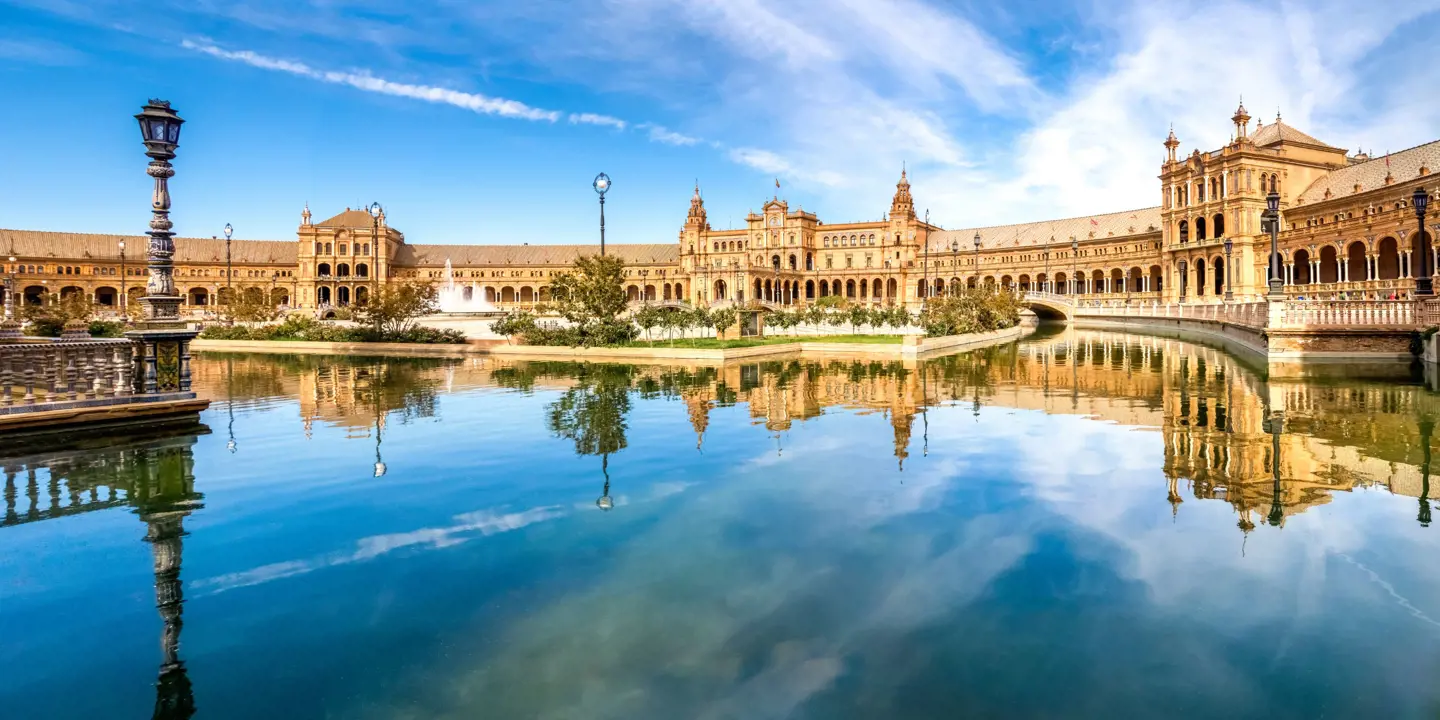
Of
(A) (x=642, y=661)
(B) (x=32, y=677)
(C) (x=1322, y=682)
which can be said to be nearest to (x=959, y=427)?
(C) (x=1322, y=682)

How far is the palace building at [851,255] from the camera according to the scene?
211 ft

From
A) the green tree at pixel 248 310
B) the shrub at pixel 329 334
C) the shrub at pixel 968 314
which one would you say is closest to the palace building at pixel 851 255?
the shrub at pixel 968 314

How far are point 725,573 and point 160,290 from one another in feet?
38.3

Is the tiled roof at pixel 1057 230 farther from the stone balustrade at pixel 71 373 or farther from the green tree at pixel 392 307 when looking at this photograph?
the stone balustrade at pixel 71 373

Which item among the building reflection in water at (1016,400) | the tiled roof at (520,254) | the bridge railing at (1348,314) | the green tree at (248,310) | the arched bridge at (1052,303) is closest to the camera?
the building reflection in water at (1016,400)

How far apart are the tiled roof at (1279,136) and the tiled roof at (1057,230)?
13429 millimetres

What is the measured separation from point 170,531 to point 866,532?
6.24 metres

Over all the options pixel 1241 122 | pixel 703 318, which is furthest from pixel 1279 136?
pixel 703 318

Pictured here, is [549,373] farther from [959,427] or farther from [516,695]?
[516,695]

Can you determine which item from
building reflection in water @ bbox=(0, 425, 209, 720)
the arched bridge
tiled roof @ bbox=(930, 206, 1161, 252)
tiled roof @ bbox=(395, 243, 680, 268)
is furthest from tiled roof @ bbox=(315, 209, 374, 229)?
building reflection in water @ bbox=(0, 425, 209, 720)

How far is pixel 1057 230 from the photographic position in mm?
92250

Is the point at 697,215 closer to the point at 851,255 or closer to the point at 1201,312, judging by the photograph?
the point at 851,255

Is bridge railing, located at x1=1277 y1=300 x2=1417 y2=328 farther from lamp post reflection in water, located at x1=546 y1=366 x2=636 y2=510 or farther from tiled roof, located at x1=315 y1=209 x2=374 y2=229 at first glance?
tiled roof, located at x1=315 y1=209 x2=374 y2=229

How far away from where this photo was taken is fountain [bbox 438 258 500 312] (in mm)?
70750
